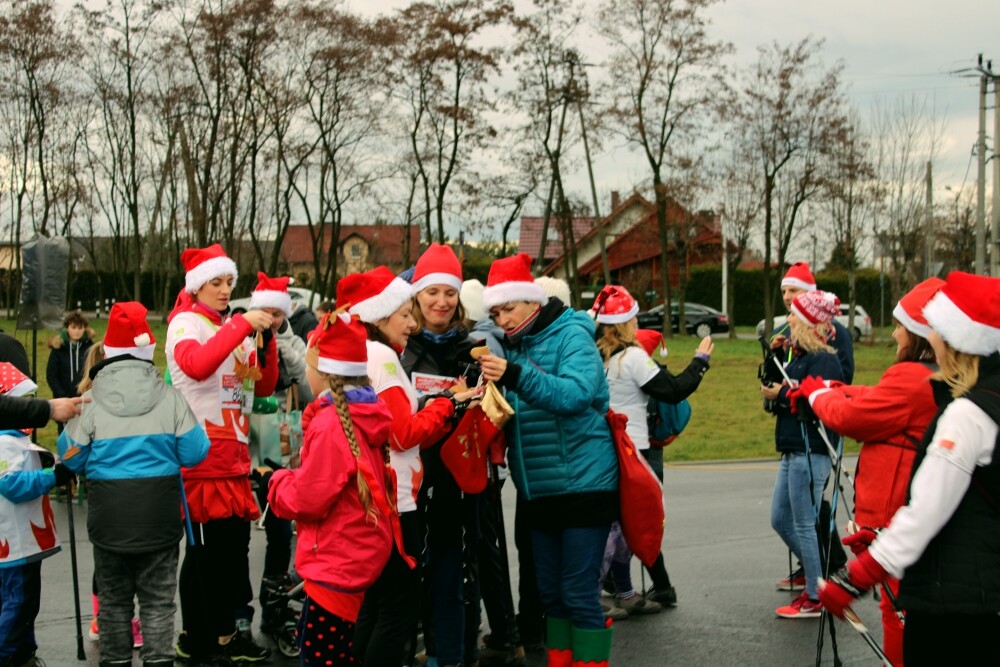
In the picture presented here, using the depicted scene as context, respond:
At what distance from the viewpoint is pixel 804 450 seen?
690 cm

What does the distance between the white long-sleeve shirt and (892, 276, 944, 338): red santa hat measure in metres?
0.88

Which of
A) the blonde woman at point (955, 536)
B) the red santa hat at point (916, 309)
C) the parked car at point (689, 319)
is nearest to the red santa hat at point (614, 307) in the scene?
the red santa hat at point (916, 309)

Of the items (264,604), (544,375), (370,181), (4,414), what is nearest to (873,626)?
(544,375)

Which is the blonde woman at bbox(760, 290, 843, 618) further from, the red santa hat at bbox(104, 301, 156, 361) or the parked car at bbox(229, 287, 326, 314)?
the red santa hat at bbox(104, 301, 156, 361)

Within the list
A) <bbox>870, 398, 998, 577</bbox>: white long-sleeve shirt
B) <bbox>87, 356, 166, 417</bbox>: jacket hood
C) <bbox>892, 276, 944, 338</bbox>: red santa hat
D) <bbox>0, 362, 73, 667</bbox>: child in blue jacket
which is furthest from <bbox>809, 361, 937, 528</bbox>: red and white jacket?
<bbox>0, 362, 73, 667</bbox>: child in blue jacket

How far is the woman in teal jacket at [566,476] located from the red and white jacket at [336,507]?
0.86 meters

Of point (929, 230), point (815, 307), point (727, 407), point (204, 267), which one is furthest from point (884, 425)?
point (929, 230)

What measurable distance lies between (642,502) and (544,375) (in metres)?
0.82

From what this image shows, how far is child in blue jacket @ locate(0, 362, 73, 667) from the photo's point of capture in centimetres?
557

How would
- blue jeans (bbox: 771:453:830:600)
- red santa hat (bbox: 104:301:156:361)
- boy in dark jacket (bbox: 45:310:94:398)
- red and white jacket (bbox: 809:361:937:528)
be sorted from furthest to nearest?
boy in dark jacket (bbox: 45:310:94:398) < blue jeans (bbox: 771:453:830:600) < red santa hat (bbox: 104:301:156:361) < red and white jacket (bbox: 809:361:937:528)

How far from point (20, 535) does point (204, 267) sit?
1679 millimetres

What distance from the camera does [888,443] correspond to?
480 cm

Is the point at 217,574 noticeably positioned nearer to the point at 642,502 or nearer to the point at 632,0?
the point at 642,502

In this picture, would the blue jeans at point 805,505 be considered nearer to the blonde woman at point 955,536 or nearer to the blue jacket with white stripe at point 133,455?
the blonde woman at point 955,536
